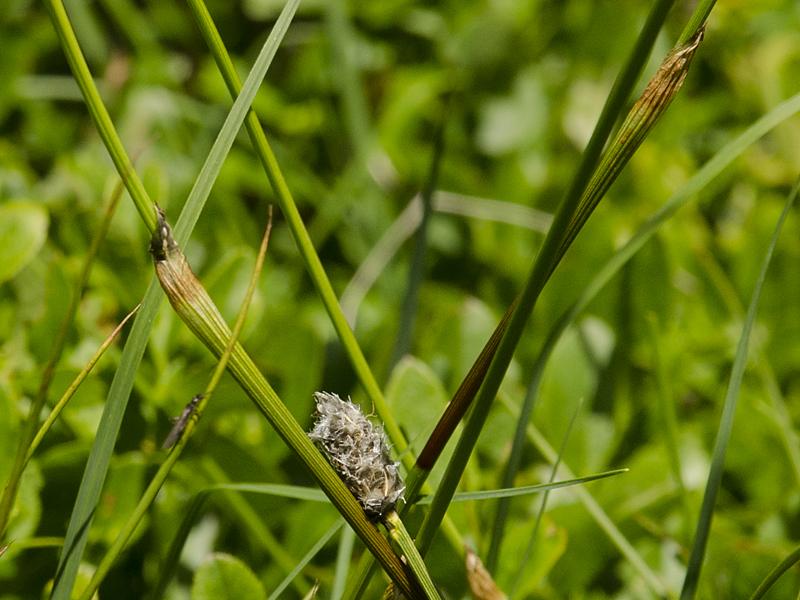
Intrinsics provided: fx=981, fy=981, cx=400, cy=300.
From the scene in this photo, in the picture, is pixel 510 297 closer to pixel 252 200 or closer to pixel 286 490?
pixel 252 200

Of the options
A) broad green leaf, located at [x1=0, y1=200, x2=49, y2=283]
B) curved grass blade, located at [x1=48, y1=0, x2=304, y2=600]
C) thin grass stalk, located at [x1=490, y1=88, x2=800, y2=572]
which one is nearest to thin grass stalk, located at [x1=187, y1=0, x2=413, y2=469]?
curved grass blade, located at [x1=48, y1=0, x2=304, y2=600]

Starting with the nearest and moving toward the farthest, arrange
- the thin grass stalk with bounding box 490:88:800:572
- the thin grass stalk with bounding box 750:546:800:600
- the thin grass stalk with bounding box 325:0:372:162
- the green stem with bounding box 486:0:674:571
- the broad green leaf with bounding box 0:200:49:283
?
the green stem with bounding box 486:0:674:571 → the thin grass stalk with bounding box 750:546:800:600 → the thin grass stalk with bounding box 490:88:800:572 → the broad green leaf with bounding box 0:200:49:283 → the thin grass stalk with bounding box 325:0:372:162

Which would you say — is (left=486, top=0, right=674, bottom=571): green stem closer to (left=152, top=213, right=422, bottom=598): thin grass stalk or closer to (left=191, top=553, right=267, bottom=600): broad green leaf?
(left=152, top=213, right=422, bottom=598): thin grass stalk

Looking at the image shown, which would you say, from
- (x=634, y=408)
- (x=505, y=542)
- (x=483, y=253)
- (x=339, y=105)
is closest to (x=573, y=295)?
(x=634, y=408)

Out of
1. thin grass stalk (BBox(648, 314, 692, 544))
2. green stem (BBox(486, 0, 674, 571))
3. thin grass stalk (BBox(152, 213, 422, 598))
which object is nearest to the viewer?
green stem (BBox(486, 0, 674, 571))

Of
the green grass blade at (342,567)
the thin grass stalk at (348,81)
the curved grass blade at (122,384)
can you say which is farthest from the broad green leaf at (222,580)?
the thin grass stalk at (348,81)

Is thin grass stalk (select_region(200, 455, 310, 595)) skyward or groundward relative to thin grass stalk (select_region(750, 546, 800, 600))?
skyward

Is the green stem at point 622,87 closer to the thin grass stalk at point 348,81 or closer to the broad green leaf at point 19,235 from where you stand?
the broad green leaf at point 19,235
